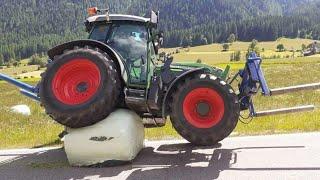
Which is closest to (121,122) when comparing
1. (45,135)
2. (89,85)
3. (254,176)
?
(89,85)

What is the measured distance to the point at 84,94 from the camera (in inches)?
333

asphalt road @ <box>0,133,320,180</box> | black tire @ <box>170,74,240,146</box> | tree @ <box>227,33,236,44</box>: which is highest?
black tire @ <box>170,74,240,146</box>

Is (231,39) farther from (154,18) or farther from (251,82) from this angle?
(251,82)

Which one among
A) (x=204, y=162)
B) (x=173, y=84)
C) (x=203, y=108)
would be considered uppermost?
(x=173, y=84)

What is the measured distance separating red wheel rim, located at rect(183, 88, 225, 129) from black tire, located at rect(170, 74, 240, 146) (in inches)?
1.7

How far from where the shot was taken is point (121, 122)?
8102 mm

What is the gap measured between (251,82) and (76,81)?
2.79 meters

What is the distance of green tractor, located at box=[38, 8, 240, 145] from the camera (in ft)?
26.9

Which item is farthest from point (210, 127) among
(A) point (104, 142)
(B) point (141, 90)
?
(A) point (104, 142)

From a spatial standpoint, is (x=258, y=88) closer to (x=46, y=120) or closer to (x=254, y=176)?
(x=254, y=176)

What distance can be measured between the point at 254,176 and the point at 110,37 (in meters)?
3.85

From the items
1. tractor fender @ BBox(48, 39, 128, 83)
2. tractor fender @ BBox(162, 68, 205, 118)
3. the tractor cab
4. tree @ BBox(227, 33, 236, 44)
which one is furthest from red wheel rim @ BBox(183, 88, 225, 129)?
tree @ BBox(227, 33, 236, 44)

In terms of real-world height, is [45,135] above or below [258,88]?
below

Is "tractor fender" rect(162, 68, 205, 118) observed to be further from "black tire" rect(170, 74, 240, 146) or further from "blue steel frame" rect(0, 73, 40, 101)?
"blue steel frame" rect(0, 73, 40, 101)
